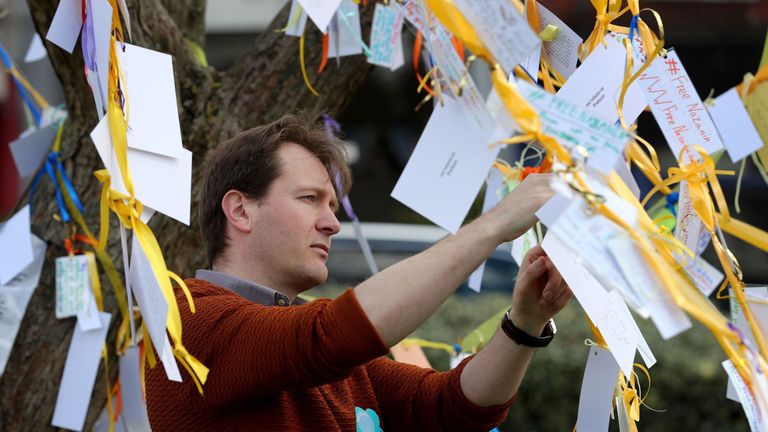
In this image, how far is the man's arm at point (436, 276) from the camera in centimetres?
142

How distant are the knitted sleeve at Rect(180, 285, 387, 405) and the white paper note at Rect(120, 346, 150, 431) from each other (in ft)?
3.09

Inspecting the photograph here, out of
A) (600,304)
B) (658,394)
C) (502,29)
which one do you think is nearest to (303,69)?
(600,304)

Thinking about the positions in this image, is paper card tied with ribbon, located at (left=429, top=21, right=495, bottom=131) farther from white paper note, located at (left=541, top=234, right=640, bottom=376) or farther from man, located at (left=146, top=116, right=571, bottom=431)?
white paper note, located at (left=541, top=234, right=640, bottom=376)

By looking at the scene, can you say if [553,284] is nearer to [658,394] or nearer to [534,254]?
[534,254]

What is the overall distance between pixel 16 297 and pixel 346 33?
1.02 meters

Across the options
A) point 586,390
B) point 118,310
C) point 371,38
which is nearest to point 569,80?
point 586,390

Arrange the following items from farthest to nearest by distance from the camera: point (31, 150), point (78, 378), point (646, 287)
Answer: point (31, 150)
point (78, 378)
point (646, 287)

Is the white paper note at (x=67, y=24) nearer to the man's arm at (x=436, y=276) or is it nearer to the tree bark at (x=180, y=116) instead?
the tree bark at (x=180, y=116)

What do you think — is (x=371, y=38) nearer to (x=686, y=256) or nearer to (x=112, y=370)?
(x=112, y=370)

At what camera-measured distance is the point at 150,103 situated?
1626 mm

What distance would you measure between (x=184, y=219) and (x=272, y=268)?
34cm

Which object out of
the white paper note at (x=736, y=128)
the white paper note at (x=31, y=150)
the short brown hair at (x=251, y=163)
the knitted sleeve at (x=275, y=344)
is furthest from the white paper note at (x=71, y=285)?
the white paper note at (x=736, y=128)

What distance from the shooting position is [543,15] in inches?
66.3

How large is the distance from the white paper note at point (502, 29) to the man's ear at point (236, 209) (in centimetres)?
71
